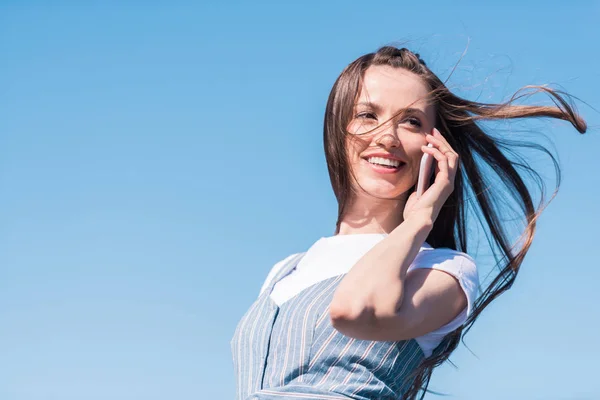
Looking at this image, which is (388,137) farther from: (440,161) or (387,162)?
(440,161)

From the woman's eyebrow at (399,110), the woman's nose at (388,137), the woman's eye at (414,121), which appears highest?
the woman's eyebrow at (399,110)

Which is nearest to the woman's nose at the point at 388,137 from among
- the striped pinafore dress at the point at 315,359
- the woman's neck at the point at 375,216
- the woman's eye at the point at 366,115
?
the woman's eye at the point at 366,115

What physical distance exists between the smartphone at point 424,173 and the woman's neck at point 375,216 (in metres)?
0.23

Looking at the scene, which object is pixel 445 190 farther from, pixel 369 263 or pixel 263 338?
pixel 263 338

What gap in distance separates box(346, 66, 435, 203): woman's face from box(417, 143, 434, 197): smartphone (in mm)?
76

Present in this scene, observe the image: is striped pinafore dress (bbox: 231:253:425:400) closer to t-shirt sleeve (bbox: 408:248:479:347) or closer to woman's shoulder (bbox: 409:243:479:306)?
t-shirt sleeve (bbox: 408:248:479:347)

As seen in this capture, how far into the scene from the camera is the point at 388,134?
3.85m

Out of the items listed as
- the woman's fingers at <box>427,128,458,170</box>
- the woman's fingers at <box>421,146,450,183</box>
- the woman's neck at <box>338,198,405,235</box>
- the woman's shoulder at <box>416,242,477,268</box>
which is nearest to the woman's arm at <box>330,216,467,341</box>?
the woman's shoulder at <box>416,242,477,268</box>

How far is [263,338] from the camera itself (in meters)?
3.63

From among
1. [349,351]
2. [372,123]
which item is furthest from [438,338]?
[372,123]

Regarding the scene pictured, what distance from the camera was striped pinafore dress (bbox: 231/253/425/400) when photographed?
3381mm

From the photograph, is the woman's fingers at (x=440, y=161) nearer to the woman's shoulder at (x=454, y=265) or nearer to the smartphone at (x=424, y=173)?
the smartphone at (x=424, y=173)

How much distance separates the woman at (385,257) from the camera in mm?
3330

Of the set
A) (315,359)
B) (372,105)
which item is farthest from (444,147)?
(315,359)
